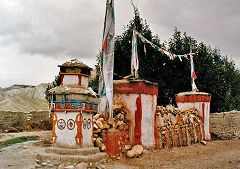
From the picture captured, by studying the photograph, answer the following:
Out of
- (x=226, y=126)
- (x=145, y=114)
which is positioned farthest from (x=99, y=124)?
(x=226, y=126)

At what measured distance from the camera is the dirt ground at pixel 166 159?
9.88 meters

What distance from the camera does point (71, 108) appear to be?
9.67m

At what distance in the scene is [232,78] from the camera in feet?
139

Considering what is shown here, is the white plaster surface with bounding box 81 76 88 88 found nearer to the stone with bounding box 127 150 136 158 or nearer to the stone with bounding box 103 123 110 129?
the stone with bounding box 103 123 110 129

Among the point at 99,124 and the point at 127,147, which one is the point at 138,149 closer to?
the point at 127,147

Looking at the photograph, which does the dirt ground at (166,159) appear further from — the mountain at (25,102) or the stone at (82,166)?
the mountain at (25,102)

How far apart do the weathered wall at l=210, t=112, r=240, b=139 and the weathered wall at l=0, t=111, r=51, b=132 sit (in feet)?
36.8

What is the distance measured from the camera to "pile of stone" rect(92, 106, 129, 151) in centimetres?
1046

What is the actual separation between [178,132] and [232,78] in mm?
30086

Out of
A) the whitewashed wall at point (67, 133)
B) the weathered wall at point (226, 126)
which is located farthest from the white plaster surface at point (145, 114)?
the weathered wall at point (226, 126)

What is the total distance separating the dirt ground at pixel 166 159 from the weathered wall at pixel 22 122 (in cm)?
1147

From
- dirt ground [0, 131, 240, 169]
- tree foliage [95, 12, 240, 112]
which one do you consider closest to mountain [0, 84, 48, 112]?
tree foliage [95, 12, 240, 112]

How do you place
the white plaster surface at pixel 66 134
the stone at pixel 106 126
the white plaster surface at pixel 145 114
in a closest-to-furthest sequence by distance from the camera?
1. the white plaster surface at pixel 66 134
2. the stone at pixel 106 126
3. the white plaster surface at pixel 145 114

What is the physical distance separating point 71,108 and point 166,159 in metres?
3.56
